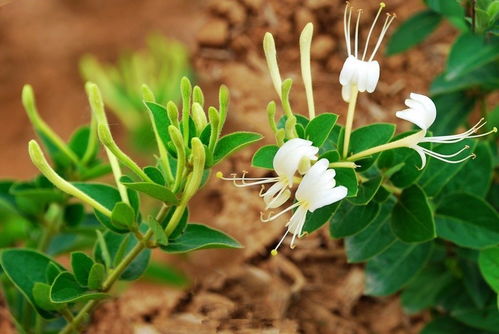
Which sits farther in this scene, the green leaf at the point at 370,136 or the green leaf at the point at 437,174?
the green leaf at the point at 437,174

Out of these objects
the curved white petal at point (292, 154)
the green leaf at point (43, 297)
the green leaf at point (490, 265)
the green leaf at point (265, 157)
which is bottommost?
the green leaf at point (490, 265)

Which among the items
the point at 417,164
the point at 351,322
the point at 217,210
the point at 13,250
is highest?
the point at 417,164

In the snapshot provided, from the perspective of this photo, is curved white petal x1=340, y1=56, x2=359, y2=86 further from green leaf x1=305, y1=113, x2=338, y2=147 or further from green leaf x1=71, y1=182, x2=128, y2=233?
green leaf x1=71, y1=182, x2=128, y2=233

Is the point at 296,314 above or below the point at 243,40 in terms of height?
below

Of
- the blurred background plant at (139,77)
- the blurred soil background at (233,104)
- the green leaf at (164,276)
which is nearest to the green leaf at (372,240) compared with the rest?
the blurred soil background at (233,104)

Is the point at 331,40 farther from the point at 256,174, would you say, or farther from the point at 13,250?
the point at 13,250

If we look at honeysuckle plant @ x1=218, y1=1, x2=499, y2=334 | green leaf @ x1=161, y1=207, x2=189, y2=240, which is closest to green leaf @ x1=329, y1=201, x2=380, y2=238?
honeysuckle plant @ x1=218, y1=1, x2=499, y2=334

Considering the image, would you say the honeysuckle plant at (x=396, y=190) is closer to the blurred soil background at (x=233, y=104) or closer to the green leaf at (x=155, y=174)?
the green leaf at (x=155, y=174)

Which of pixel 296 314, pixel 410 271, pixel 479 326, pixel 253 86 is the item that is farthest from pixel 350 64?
pixel 253 86
